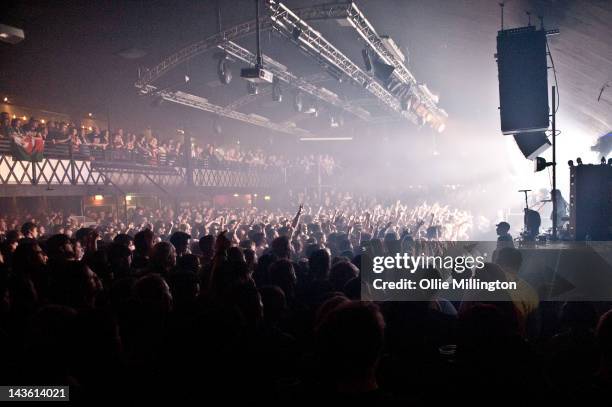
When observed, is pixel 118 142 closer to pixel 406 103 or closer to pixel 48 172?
pixel 48 172

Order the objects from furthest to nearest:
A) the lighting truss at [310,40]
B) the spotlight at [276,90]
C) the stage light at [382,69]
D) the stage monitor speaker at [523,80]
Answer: the spotlight at [276,90] → the stage light at [382,69] → the lighting truss at [310,40] → the stage monitor speaker at [523,80]

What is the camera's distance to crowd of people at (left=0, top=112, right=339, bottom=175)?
1272cm

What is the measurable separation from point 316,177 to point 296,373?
2611 cm

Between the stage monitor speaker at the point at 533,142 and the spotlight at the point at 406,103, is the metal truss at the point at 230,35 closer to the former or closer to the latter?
the stage monitor speaker at the point at 533,142

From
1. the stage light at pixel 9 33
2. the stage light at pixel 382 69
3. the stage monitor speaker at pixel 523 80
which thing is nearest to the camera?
the stage monitor speaker at pixel 523 80

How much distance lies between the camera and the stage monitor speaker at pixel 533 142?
24.4 feet

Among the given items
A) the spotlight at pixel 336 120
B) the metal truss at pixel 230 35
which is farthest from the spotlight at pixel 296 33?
the spotlight at pixel 336 120

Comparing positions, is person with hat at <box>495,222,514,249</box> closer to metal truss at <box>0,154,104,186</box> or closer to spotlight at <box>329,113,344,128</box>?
spotlight at <box>329,113,344,128</box>

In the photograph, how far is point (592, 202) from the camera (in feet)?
25.3

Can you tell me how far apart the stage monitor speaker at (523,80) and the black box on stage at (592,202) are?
1505mm

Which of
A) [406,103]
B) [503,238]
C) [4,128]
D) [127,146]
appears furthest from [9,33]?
[406,103]

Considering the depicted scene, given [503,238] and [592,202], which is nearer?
[592,202]

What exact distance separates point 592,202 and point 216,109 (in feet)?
48.4

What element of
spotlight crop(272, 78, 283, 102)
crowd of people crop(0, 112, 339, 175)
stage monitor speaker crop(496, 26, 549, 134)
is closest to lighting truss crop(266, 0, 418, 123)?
spotlight crop(272, 78, 283, 102)
